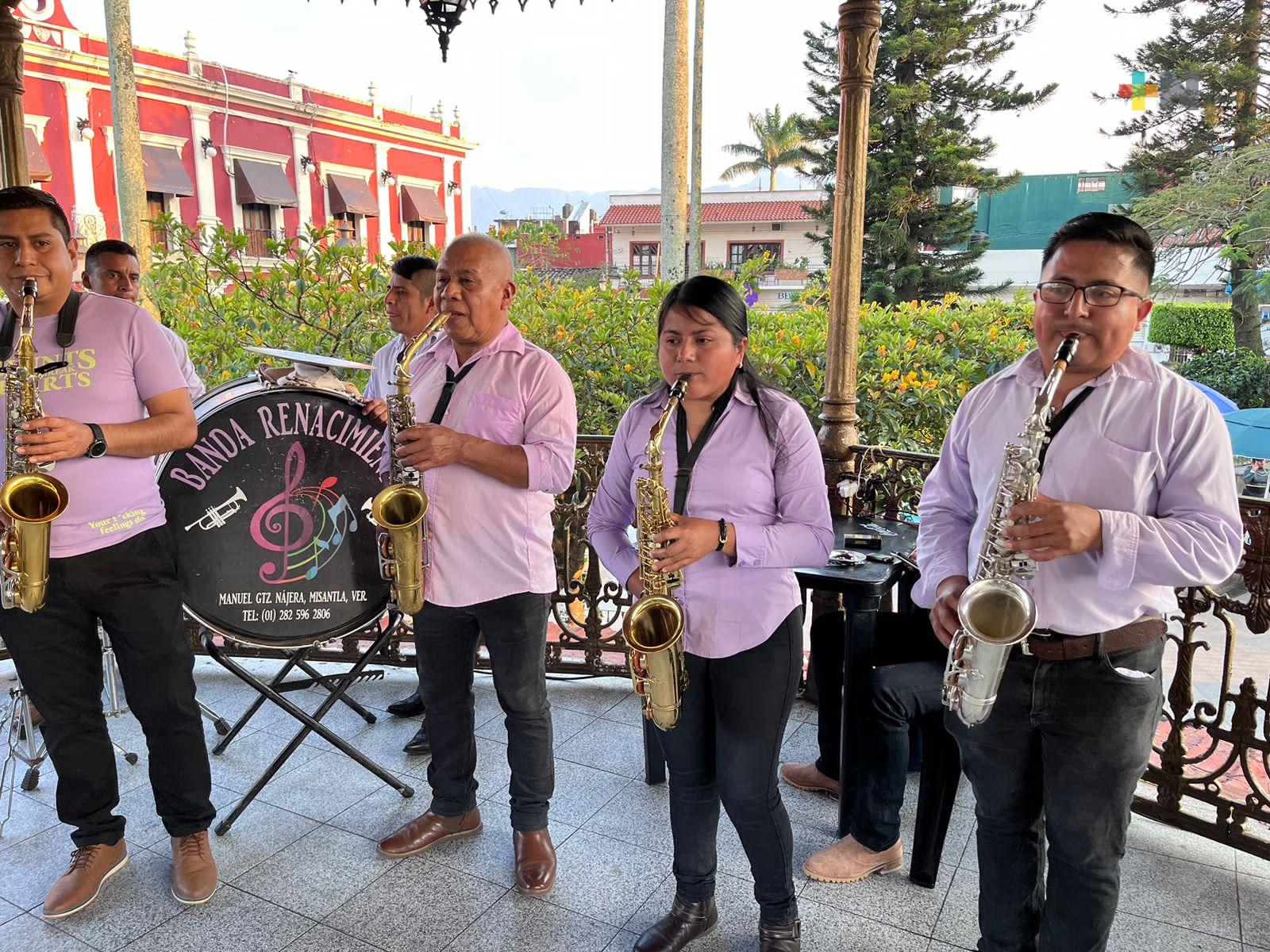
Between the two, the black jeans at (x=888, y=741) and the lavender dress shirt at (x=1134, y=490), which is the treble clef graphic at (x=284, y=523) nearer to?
the black jeans at (x=888, y=741)

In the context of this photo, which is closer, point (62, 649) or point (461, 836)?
point (62, 649)

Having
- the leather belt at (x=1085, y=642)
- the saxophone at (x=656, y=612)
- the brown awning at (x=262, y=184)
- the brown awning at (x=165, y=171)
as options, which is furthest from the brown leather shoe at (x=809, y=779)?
the brown awning at (x=262, y=184)

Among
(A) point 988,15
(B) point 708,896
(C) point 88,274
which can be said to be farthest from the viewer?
(A) point 988,15

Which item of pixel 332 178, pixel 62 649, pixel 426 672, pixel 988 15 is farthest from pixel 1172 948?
pixel 332 178

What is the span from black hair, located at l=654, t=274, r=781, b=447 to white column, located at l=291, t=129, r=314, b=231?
825 inches

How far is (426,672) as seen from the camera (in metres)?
2.72

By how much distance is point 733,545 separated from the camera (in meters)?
2.01

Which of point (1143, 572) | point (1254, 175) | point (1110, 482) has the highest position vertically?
point (1254, 175)

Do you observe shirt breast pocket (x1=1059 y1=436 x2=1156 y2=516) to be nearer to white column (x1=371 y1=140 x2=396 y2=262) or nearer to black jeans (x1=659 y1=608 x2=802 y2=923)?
black jeans (x1=659 y1=608 x2=802 y2=923)

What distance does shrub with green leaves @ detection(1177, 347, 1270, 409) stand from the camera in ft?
58.4

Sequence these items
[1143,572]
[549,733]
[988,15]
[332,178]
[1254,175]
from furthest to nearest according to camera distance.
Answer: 1. [332,178]
2. [988,15]
3. [1254,175]
4. [549,733]
5. [1143,572]

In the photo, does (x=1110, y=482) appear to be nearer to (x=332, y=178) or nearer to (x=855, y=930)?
(x=855, y=930)

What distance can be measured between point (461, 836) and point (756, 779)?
4.27 feet

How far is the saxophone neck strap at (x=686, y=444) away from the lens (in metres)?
2.11
